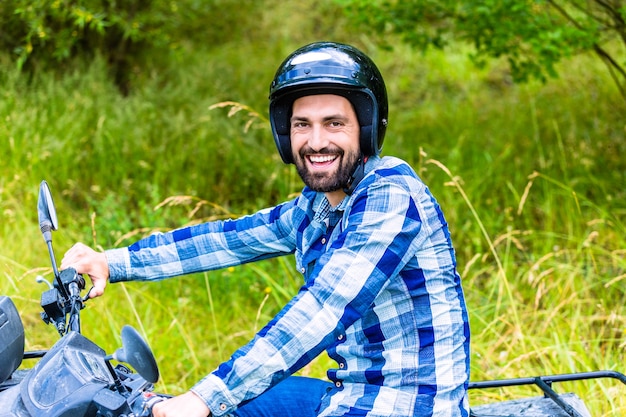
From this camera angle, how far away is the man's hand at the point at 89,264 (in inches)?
94.1

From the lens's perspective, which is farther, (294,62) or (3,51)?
(3,51)

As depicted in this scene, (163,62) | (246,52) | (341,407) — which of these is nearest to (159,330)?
(341,407)

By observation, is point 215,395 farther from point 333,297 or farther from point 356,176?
point 356,176

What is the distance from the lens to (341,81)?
89.1 inches

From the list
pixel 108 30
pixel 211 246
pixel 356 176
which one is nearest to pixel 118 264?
pixel 211 246

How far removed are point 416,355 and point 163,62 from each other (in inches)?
247

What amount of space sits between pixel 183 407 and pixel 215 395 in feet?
0.28

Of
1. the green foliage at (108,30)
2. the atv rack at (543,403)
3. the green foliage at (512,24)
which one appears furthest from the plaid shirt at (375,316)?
the green foliage at (108,30)

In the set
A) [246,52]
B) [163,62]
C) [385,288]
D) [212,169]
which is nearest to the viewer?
[385,288]

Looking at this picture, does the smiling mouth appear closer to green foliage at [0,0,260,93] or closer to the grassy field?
the grassy field

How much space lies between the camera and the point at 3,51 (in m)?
6.86

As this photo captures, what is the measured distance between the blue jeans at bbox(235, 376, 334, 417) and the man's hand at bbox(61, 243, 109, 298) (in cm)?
60

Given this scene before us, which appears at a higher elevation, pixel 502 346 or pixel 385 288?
pixel 385 288

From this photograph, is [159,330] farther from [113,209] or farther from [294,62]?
[294,62]
